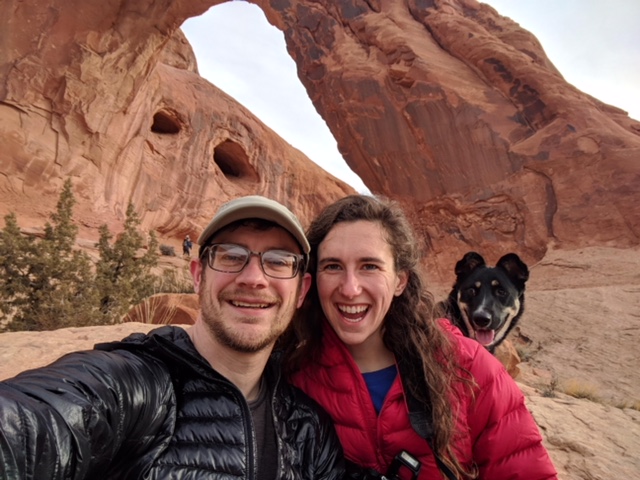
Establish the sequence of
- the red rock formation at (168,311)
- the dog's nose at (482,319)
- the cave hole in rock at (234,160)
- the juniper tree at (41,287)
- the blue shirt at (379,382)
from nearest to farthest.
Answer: the blue shirt at (379,382), the dog's nose at (482,319), the red rock formation at (168,311), the juniper tree at (41,287), the cave hole in rock at (234,160)

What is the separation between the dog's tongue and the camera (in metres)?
3.01

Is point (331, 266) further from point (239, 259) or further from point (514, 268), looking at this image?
point (514, 268)

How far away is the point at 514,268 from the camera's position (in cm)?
330

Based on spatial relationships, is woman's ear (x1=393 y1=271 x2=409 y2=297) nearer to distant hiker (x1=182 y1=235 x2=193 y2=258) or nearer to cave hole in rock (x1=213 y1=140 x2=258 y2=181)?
distant hiker (x1=182 y1=235 x2=193 y2=258)

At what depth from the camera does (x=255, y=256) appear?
150 centimetres

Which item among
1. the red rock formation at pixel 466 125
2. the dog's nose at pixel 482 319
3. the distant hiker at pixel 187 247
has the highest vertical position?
the red rock formation at pixel 466 125

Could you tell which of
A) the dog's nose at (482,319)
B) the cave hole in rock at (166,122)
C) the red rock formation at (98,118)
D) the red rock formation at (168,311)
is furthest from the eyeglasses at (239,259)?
the cave hole in rock at (166,122)

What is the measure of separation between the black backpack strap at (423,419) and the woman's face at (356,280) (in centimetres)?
30

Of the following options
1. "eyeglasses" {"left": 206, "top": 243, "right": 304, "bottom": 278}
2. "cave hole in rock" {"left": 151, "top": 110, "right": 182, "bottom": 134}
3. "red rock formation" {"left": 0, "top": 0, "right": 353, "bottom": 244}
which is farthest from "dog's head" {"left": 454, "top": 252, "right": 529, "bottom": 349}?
"cave hole in rock" {"left": 151, "top": 110, "right": 182, "bottom": 134}

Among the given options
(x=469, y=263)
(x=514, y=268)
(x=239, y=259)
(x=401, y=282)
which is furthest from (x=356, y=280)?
(x=514, y=268)

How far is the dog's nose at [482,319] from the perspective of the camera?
9.72 ft

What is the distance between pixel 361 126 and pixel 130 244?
15324 millimetres

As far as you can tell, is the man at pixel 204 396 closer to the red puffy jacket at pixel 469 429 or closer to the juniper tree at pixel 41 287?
the red puffy jacket at pixel 469 429

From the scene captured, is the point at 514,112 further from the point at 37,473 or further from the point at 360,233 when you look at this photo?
the point at 37,473
